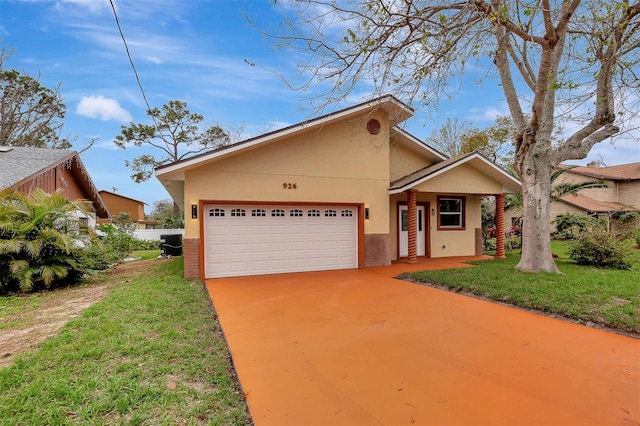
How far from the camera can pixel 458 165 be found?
1117 cm

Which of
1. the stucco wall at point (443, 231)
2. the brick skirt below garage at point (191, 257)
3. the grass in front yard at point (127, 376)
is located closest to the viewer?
the grass in front yard at point (127, 376)

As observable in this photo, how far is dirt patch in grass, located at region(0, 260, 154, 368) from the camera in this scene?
4117 mm

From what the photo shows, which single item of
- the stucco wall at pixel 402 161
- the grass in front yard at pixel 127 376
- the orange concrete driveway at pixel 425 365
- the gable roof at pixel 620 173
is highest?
the gable roof at pixel 620 173

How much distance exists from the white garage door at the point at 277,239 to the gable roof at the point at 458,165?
1869mm

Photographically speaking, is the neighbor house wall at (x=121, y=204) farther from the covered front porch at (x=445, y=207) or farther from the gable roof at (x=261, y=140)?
the covered front porch at (x=445, y=207)

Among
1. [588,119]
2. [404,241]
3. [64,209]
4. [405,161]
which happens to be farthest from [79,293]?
[588,119]

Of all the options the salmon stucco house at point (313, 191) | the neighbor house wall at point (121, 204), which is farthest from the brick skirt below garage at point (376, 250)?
the neighbor house wall at point (121, 204)

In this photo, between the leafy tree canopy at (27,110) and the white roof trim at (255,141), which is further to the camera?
the leafy tree canopy at (27,110)

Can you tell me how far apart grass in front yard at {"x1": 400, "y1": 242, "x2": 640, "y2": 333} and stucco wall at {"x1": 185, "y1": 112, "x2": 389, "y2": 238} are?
3.20 m

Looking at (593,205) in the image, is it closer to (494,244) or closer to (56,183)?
(494,244)

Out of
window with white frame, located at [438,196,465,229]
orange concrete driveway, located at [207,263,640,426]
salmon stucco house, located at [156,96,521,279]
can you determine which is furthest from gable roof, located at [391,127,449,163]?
orange concrete driveway, located at [207,263,640,426]

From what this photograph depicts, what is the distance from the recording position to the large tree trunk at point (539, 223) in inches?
328

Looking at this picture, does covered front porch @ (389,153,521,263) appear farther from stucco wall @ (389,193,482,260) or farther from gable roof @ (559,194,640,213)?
gable roof @ (559,194,640,213)

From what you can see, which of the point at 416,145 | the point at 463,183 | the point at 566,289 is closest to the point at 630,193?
the point at 463,183
